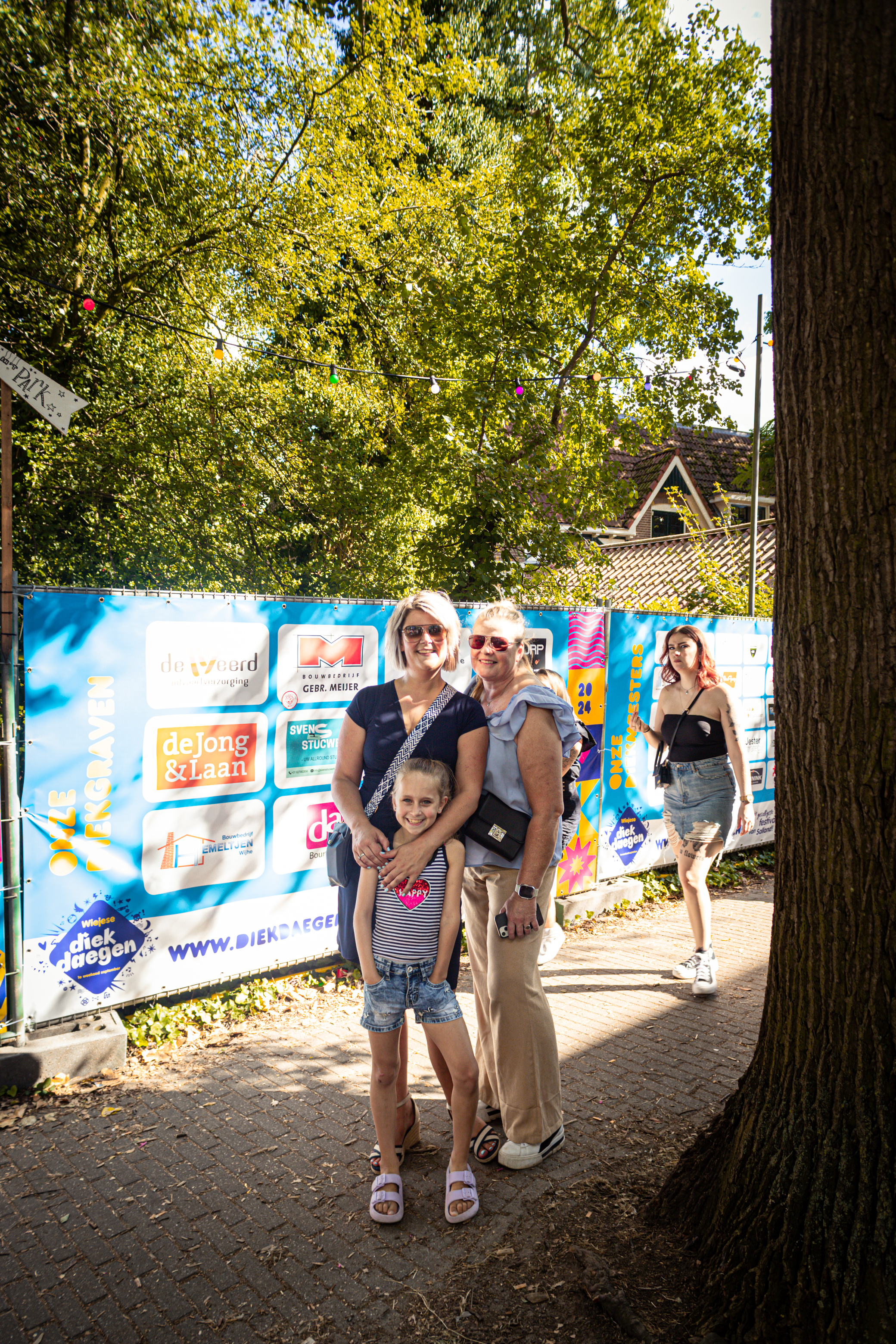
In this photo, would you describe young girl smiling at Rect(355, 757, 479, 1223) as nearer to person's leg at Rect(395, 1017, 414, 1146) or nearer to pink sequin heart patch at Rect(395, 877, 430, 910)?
pink sequin heart patch at Rect(395, 877, 430, 910)

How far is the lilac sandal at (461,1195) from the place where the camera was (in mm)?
2863

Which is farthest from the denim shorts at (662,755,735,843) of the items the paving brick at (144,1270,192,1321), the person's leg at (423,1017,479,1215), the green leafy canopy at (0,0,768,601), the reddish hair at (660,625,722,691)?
the green leafy canopy at (0,0,768,601)

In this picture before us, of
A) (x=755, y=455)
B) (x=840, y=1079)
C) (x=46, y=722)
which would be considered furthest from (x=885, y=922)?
(x=755, y=455)

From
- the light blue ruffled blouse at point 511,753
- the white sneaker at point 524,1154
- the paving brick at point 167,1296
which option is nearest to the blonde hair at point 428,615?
the light blue ruffled blouse at point 511,753

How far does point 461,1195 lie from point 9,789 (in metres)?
2.55

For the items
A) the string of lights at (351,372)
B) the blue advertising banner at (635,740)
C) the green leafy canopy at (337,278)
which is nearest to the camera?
the blue advertising banner at (635,740)

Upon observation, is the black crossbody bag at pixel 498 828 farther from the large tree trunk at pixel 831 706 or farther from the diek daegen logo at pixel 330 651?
the diek daegen logo at pixel 330 651

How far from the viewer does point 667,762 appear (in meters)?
5.33

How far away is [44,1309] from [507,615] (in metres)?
2.63

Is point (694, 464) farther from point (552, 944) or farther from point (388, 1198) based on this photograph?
point (388, 1198)

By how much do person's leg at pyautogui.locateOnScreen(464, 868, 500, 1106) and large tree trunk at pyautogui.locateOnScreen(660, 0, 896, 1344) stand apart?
1104mm

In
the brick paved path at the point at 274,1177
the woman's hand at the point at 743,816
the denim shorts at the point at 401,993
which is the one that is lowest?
the brick paved path at the point at 274,1177

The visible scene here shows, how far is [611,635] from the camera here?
22.5ft

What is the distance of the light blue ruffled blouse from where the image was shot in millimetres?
3092
